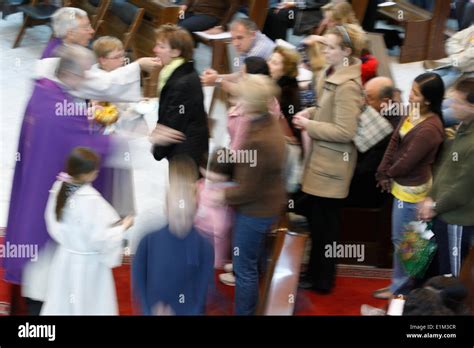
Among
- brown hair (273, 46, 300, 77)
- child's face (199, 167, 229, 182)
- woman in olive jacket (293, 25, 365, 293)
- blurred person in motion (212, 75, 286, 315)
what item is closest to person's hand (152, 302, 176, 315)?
blurred person in motion (212, 75, 286, 315)

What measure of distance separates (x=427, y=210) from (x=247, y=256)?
1013mm

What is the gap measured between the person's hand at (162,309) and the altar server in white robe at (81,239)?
0.47m

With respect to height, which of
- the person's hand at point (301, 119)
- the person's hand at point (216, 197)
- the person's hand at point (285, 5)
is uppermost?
the person's hand at point (285, 5)

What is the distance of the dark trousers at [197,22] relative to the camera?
31.4ft

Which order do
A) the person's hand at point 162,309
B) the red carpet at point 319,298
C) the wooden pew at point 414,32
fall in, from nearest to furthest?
the person's hand at point 162,309
the red carpet at point 319,298
the wooden pew at point 414,32

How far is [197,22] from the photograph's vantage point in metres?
9.61

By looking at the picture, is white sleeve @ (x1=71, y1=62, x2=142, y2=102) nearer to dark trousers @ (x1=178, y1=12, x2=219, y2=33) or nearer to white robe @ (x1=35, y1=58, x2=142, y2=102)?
white robe @ (x1=35, y1=58, x2=142, y2=102)

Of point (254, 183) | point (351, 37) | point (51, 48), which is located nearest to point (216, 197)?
point (254, 183)

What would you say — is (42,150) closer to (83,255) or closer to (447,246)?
(83,255)

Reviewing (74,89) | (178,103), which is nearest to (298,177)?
(178,103)

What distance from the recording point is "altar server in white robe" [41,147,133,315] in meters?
5.11

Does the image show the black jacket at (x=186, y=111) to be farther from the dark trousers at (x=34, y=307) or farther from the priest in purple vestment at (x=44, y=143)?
the dark trousers at (x=34, y=307)

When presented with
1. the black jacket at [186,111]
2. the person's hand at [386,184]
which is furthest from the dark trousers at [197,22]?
the person's hand at [386,184]

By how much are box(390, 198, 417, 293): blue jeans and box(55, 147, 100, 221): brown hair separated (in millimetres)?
1821
